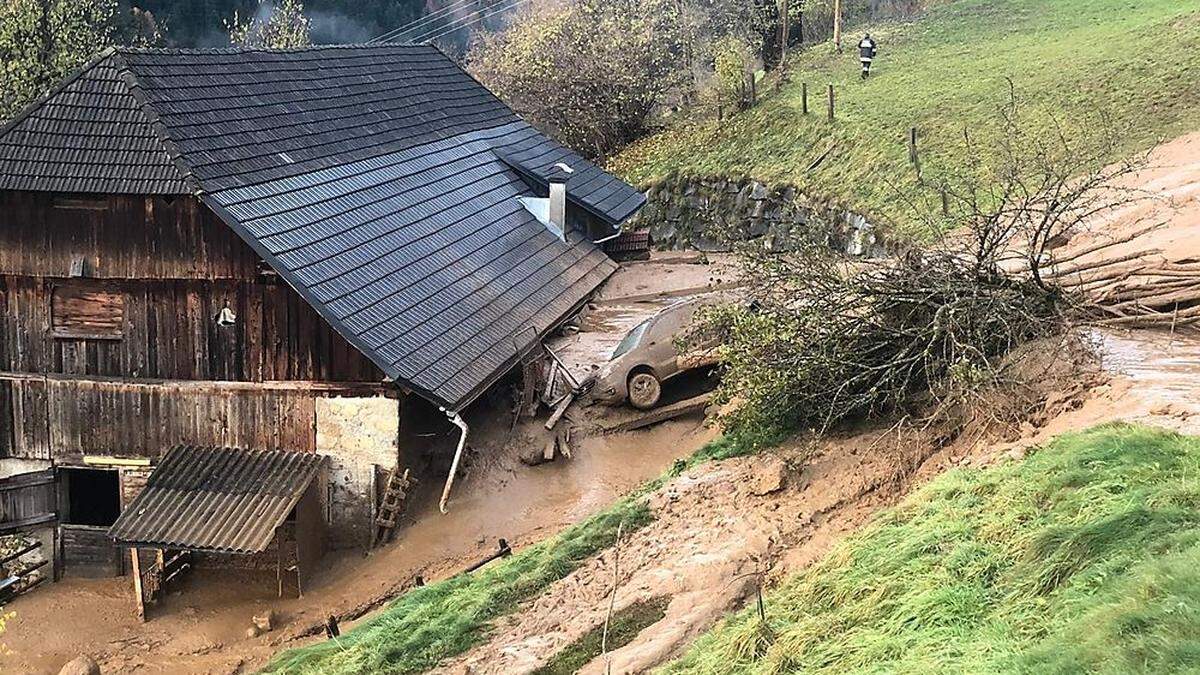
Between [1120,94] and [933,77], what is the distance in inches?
293

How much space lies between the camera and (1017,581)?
6719mm

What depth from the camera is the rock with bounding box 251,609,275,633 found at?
45.2 feet

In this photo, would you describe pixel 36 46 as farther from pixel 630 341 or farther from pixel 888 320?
pixel 888 320

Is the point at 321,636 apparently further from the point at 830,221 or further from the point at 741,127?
the point at 741,127

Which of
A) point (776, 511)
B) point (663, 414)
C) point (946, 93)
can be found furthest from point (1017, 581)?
point (946, 93)

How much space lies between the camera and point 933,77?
31484 millimetres

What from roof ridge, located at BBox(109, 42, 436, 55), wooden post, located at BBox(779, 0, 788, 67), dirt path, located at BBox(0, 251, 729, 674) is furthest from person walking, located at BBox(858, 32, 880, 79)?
dirt path, located at BBox(0, 251, 729, 674)

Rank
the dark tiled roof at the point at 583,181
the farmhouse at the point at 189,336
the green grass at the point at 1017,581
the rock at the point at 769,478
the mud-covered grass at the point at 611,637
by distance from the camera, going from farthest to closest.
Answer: the dark tiled roof at the point at 583,181 < the farmhouse at the point at 189,336 < the rock at the point at 769,478 < the mud-covered grass at the point at 611,637 < the green grass at the point at 1017,581

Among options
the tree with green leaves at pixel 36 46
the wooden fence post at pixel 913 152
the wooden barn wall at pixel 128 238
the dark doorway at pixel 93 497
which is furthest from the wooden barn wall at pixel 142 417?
the wooden fence post at pixel 913 152

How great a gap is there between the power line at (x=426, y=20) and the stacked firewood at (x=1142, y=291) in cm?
5505

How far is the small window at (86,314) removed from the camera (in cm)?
1544

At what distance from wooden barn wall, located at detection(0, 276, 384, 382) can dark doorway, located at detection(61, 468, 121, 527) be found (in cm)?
199

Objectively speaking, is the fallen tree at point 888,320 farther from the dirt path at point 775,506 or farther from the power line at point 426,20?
the power line at point 426,20

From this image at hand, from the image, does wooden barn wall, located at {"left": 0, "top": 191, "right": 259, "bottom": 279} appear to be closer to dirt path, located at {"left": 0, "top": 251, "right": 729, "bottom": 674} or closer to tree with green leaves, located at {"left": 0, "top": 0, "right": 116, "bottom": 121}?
dirt path, located at {"left": 0, "top": 251, "right": 729, "bottom": 674}
